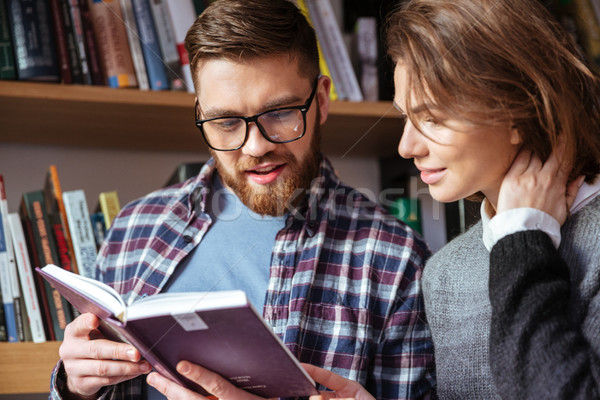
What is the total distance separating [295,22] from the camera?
1304 millimetres

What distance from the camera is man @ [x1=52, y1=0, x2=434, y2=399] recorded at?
121 centimetres

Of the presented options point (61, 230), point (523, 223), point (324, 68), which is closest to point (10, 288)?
point (61, 230)

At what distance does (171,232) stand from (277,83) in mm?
406

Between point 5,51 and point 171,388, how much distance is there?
0.87m

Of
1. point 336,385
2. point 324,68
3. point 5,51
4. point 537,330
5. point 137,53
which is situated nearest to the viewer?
point 537,330

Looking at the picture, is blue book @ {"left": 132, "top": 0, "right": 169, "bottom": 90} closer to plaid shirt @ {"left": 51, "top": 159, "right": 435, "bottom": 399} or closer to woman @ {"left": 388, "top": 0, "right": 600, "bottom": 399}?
plaid shirt @ {"left": 51, "top": 159, "right": 435, "bottom": 399}

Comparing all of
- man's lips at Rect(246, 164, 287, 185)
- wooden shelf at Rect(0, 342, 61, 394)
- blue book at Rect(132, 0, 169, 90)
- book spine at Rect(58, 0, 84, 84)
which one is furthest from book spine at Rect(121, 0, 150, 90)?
wooden shelf at Rect(0, 342, 61, 394)

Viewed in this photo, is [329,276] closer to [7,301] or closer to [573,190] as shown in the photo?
[573,190]

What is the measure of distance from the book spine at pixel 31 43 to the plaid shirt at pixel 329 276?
368 mm

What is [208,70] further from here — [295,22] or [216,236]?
[216,236]

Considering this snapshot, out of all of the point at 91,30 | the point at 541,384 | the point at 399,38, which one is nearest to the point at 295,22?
the point at 399,38

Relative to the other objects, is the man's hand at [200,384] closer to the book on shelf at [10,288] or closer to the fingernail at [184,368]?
the fingernail at [184,368]

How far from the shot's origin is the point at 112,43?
141cm

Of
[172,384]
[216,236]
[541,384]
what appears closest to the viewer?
[541,384]
